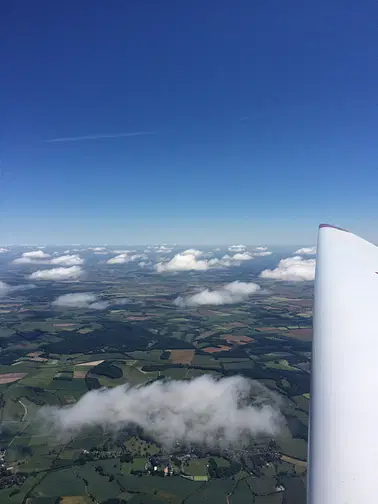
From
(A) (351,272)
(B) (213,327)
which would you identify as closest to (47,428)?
(A) (351,272)

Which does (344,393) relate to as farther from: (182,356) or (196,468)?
(182,356)

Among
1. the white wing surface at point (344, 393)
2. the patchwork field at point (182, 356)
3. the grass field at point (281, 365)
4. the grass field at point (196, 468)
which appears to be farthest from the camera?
the patchwork field at point (182, 356)

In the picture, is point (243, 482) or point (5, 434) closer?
point (243, 482)

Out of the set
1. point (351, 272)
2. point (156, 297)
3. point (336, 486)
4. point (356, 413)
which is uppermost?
point (351, 272)

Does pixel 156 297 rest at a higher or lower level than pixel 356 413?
lower

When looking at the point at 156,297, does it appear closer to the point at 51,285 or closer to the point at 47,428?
the point at 51,285

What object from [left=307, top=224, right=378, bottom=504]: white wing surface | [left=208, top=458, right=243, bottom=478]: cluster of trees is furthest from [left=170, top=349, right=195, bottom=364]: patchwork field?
[left=307, top=224, right=378, bottom=504]: white wing surface

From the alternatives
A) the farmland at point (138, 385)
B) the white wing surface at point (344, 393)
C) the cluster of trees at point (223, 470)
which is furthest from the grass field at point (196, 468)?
the white wing surface at point (344, 393)

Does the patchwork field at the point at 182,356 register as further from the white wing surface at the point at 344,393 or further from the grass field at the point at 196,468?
the white wing surface at the point at 344,393

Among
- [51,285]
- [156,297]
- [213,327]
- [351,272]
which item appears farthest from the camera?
[51,285]
